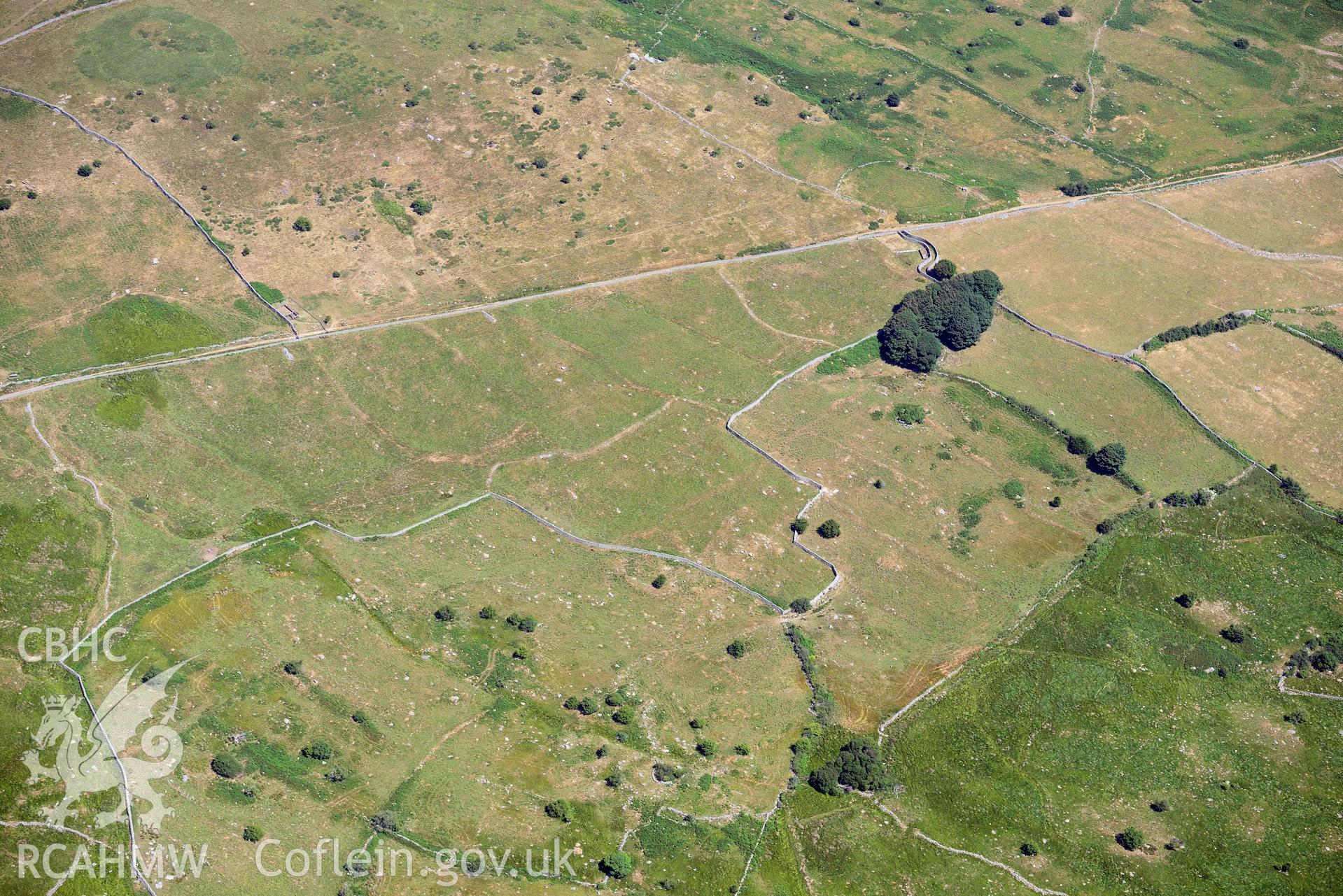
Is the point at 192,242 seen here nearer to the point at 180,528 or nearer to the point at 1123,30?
the point at 180,528

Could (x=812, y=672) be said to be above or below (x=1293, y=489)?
below

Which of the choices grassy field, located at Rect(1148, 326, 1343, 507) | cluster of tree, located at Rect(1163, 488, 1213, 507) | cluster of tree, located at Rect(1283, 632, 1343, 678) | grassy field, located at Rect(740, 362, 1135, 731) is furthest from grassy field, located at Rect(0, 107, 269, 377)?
cluster of tree, located at Rect(1283, 632, 1343, 678)

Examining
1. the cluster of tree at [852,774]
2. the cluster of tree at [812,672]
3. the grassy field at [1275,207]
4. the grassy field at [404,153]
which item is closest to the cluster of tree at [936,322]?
the grassy field at [404,153]

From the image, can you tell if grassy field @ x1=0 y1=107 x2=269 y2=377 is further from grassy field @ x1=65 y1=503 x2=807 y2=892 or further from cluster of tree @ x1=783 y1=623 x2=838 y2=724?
cluster of tree @ x1=783 y1=623 x2=838 y2=724

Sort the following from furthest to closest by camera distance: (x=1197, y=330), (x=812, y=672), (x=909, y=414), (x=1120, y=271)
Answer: (x=1120, y=271), (x=1197, y=330), (x=909, y=414), (x=812, y=672)

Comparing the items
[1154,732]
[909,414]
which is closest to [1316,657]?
[1154,732]

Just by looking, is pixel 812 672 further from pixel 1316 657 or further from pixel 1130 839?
pixel 1316 657

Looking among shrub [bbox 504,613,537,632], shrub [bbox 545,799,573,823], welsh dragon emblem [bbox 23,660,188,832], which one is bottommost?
welsh dragon emblem [bbox 23,660,188,832]
